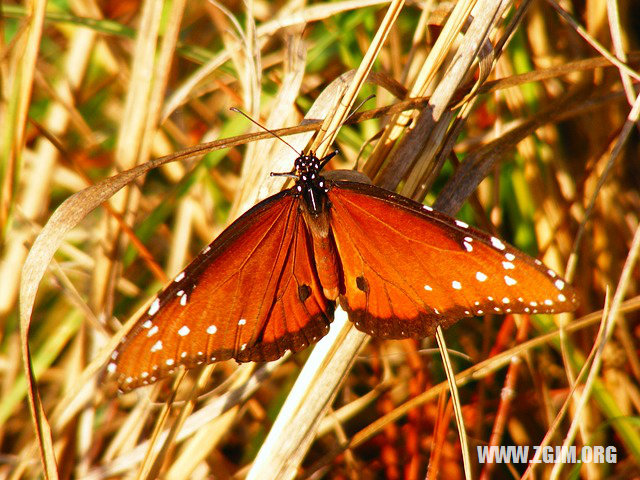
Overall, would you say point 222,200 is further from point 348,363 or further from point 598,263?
point 598,263

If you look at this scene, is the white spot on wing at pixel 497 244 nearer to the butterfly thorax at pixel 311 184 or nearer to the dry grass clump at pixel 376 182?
the dry grass clump at pixel 376 182

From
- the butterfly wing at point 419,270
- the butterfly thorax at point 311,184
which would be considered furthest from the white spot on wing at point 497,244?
the butterfly thorax at point 311,184

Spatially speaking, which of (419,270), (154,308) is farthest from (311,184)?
(154,308)

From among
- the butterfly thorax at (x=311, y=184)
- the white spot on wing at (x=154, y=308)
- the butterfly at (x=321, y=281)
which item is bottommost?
the white spot on wing at (x=154, y=308)

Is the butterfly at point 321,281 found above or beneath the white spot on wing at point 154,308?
above

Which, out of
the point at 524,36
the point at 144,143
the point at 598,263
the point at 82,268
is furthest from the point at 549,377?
the point at 82,268

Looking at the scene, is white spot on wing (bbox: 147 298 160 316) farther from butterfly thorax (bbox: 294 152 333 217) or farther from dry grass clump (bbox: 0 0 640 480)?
butterfly thorax (bbox: 294 152 333 217)

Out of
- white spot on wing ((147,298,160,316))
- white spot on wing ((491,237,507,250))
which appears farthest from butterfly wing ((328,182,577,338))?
white spot on wing ((147,298,160,316))
